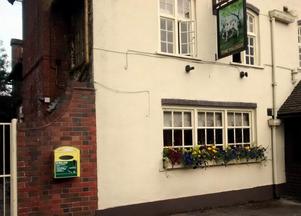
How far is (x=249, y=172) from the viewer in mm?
11250

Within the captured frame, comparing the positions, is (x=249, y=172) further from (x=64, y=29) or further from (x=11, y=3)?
(x=11, y=3)

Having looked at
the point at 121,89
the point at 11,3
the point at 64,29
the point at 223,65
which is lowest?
the point at 121,89

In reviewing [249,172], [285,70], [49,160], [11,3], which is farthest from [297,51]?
[11,3]

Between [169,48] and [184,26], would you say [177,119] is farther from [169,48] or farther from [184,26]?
[184,26]

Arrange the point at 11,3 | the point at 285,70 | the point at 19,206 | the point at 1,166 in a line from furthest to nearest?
the point at 11,3 < the point at 285,70 < the point at 1,166 < the point at 19,206

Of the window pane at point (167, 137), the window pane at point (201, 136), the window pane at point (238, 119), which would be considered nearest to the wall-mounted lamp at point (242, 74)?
the window pane at point (238, 119)

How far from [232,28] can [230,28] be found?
0.26 feet

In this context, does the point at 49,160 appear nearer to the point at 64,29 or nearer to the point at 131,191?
the point at 131,191

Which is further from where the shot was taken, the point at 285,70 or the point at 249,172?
the point at 285,70

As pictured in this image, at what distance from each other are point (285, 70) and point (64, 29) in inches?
275

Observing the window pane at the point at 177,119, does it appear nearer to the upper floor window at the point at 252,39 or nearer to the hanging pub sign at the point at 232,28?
the hanging pub sign at the point at 232,28

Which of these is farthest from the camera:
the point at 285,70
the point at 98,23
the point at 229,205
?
the point at 285,70

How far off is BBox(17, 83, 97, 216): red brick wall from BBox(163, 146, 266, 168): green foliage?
2.11 m

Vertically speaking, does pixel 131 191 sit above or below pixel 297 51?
below
